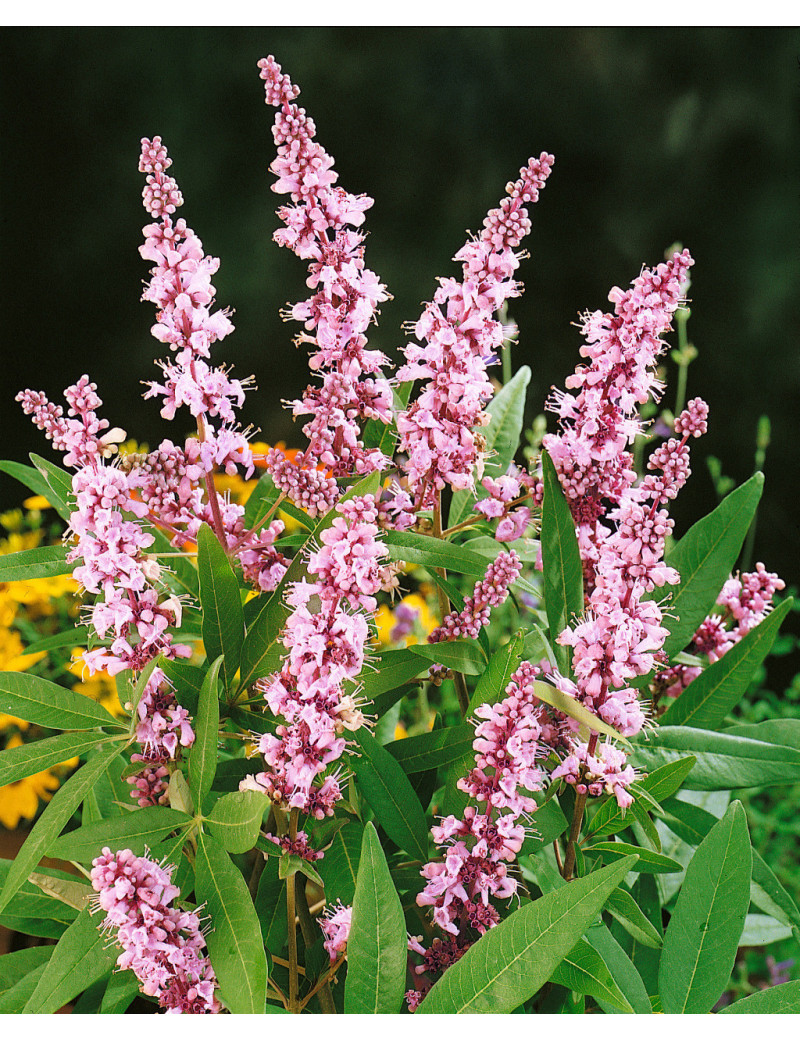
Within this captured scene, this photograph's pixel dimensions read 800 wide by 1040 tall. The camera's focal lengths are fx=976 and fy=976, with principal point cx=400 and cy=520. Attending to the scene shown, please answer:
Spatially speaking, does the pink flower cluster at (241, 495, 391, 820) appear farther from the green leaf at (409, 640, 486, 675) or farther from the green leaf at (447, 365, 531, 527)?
the green leaf at (447, 365, 531, 527)

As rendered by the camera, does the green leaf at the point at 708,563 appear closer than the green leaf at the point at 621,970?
No

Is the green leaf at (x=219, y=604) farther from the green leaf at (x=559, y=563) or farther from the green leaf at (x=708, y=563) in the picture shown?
the green leaf at (x=708, y=563)

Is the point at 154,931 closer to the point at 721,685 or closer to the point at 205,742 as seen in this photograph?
the point at 205,742

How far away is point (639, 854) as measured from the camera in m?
0.52

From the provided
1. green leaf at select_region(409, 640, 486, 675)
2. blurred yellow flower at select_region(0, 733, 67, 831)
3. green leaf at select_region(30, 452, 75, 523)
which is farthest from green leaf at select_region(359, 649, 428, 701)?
A: blurred yellow flower at select_region(0, 733, 67, 831)

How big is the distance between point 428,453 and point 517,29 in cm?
142

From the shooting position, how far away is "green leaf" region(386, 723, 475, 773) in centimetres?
58

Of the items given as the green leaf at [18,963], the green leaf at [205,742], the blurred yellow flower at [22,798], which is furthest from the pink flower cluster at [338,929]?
the blurred yellow flower at [22,798]

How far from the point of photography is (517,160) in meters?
1.75

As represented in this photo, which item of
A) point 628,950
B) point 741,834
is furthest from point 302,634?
point 628,950

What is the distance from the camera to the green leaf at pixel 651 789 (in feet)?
1.79

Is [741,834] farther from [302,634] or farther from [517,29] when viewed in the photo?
[517,29]

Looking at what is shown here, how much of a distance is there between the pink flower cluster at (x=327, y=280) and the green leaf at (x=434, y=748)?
6.6 inches

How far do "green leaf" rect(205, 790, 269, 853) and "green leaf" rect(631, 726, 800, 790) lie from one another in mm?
254
